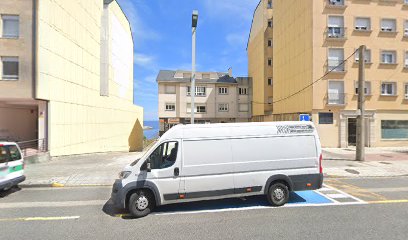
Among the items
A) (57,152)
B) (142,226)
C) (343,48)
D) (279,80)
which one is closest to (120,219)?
(142,226)

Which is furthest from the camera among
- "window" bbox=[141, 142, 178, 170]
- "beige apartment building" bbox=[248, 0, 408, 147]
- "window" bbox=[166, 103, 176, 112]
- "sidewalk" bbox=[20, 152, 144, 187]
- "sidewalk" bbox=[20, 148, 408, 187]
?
"window" bbox=[166, 103, 176, 112]

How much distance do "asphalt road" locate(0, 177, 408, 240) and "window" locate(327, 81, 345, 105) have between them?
14980mm

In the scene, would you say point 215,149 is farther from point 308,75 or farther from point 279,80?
point 279,80

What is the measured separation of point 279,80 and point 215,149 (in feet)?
82.4

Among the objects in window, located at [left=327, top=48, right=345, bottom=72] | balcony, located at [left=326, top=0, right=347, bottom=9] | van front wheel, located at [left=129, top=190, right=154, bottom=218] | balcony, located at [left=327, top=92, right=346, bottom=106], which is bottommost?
van front wheel, located at [left=129, top=190, right=154, bottom=218]

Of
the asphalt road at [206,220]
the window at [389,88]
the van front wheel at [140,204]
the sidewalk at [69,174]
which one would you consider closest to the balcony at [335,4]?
the window at [389,88]

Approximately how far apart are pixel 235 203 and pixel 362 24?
22428mm

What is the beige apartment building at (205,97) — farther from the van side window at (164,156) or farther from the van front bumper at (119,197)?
the van front bumper at (119,197)

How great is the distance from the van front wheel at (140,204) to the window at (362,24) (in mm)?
23501

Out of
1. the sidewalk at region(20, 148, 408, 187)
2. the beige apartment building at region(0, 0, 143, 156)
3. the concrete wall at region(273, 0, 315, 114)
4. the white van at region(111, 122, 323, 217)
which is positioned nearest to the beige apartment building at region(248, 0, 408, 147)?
the concrete wall at region(273, 0, 315, 114)

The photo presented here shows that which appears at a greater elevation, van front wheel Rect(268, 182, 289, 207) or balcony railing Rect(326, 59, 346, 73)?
balcony railing Rect(326, 59, 346, 73)

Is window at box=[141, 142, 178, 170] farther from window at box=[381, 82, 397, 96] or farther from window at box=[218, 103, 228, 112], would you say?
window at box=[218, 103, 228, 112]

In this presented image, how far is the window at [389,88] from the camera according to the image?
71.3ft

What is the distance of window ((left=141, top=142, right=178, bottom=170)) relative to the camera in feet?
20.2
